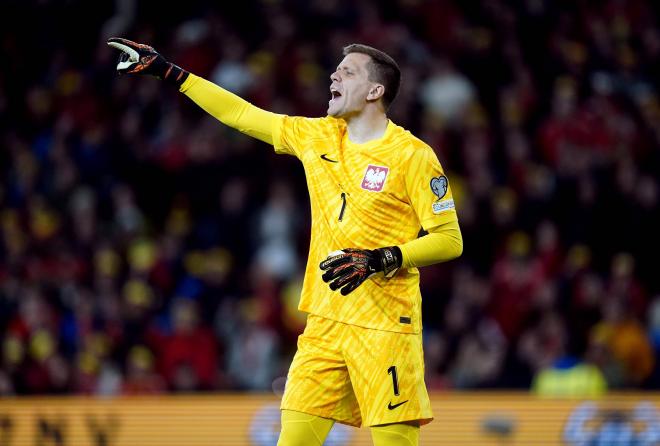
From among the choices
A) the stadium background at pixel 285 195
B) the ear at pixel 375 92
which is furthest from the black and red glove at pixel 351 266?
the stadium background at pixel 285 195

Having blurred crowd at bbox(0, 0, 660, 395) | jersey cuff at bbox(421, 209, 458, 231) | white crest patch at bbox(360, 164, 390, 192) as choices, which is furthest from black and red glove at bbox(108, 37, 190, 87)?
blurred crowd at bbox(0, 0, 660, 395)

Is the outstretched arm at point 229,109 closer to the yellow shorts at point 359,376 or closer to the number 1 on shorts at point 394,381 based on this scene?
the yellow shorts at point 359,376

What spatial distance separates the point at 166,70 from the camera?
21.1ft

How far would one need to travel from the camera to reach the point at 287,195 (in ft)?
45.6

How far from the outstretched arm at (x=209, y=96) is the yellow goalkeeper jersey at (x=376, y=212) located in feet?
1.19

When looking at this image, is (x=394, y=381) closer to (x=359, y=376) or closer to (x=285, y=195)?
(x=359, y=376)

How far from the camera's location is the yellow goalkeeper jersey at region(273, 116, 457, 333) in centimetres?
604

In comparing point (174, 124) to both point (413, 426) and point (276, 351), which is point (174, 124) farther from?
point (413, 426)

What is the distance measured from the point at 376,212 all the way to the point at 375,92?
585 mm

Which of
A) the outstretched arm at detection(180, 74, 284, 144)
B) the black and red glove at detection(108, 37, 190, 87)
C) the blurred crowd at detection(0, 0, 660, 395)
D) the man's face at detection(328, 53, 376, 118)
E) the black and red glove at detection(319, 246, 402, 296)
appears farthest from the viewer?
the blurred crowd at detection(0, 0, 660, 395)

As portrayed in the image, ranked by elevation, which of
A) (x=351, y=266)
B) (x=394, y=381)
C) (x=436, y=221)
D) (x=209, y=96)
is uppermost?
(x=209, y=96)

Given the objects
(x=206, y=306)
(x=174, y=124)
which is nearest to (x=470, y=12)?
(x=174, y=124)

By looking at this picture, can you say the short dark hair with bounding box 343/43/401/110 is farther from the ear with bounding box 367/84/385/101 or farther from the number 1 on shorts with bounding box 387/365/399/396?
the number 1 on shorts with bounding box 387/365/399/396

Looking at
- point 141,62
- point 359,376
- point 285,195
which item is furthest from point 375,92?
point 285,195
